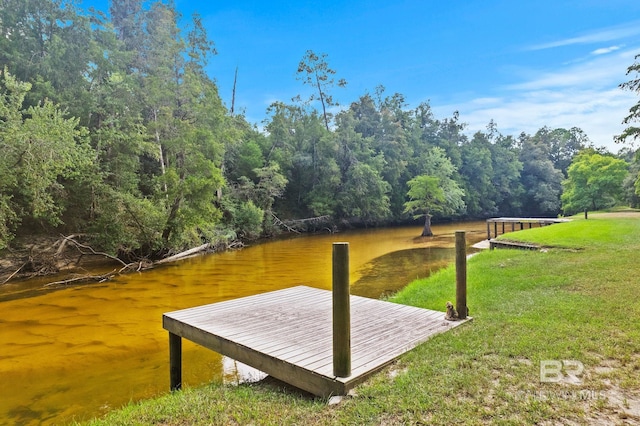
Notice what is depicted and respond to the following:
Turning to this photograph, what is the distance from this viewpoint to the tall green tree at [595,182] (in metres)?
27.8

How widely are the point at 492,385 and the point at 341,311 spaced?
4.67 ft

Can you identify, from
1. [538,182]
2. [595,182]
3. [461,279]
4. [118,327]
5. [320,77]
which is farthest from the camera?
[538,182]

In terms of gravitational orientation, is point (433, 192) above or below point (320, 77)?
below

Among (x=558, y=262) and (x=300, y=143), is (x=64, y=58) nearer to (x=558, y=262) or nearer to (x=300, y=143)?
(x=300, y=143)

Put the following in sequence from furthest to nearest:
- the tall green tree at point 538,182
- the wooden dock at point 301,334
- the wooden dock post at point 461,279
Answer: the tall green tree at point 538,182 < the wooden dock post at point 461,279 < the wooden dock at point 301,334

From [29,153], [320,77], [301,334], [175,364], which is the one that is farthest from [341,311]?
[320,77]

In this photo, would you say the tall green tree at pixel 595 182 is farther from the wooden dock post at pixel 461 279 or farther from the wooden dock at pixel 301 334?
the wooden dock at pixel 301 334

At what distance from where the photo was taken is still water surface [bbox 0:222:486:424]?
4.98m

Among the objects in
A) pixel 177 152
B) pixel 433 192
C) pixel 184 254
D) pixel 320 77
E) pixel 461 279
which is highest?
pixel 320 77

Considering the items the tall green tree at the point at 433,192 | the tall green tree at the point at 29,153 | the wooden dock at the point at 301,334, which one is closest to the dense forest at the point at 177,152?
the tall green tree at the point at 29,153

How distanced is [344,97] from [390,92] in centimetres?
831

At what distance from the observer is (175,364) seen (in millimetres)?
5113

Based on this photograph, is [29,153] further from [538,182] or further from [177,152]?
[538,182]

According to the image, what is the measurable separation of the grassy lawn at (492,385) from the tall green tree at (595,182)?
91.2 feet
